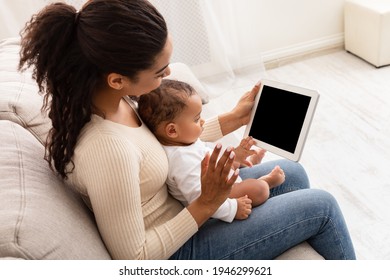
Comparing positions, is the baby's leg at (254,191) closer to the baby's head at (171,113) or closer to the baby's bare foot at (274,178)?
the baby's bare foot at (274,178)

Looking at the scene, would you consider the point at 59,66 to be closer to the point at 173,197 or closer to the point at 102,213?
the point at 102,213

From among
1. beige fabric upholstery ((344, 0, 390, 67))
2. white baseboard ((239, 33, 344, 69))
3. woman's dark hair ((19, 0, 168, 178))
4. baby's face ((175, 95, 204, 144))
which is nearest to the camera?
woman's dark hair ((19, 0, 168, 178))

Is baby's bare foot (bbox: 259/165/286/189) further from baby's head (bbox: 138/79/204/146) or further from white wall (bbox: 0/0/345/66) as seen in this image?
white wall (bbox: 0/0/345/66)

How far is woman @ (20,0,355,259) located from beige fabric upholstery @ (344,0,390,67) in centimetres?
195

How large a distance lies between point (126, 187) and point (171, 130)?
296 millimetres

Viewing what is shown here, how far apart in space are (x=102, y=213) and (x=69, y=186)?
16cm

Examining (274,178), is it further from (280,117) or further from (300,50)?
(300,50)

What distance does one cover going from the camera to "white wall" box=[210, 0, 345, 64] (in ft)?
9.29

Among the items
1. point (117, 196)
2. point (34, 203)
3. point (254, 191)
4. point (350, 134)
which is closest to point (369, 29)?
point (350, 134)

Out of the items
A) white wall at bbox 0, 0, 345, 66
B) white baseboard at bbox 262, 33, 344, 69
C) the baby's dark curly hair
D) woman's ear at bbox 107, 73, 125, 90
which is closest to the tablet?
the baby's dark curly hair

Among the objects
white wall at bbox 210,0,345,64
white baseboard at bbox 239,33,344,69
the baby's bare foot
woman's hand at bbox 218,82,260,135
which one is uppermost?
woman's hand at bbox 218,82,260,135

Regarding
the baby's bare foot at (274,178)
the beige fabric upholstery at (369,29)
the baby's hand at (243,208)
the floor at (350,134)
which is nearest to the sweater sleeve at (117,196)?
the baby's hand at (243,208)
